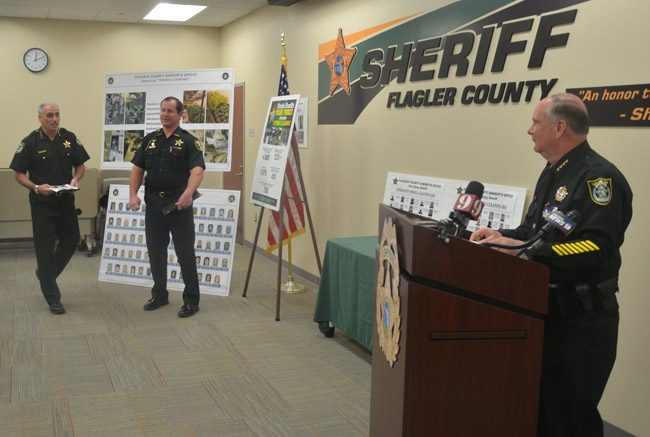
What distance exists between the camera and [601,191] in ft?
6.89

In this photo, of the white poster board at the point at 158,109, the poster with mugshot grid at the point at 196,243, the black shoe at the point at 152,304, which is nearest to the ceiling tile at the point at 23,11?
the white poster board at the point at 158,109

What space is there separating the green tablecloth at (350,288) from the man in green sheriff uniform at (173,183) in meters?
1.14

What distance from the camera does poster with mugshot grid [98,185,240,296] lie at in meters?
5.83

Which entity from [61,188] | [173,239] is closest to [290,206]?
[173,239]

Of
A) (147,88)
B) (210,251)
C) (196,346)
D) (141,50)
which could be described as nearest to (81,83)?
(141,50)

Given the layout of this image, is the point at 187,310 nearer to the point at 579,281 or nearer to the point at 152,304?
the point at 152,304

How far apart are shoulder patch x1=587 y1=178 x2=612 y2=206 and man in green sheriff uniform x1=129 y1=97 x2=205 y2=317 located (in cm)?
333

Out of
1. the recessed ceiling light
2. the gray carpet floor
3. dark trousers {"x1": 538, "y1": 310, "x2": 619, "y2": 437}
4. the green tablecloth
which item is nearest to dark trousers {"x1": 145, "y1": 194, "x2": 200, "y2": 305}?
the gray carpet floor

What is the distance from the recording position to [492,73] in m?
4.02

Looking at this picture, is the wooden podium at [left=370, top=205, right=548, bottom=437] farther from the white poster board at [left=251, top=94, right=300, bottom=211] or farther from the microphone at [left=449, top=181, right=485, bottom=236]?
the white poster board at [left=251, top=94, right=300, bottom=211]

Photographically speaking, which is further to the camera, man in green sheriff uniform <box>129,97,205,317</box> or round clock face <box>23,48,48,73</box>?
round clock face <box>23,48,48,73</box>

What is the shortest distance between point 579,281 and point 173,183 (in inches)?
138

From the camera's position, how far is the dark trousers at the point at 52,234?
5.04 metres

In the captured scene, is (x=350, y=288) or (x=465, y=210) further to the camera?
(x=350, y=288)
